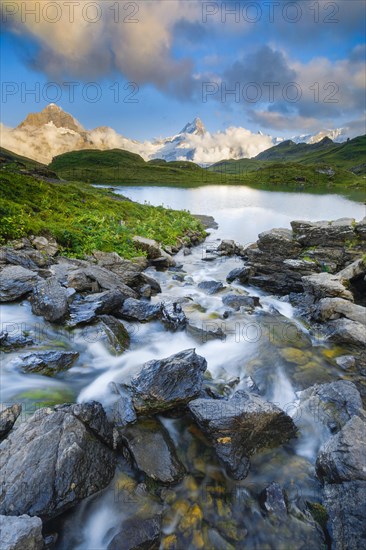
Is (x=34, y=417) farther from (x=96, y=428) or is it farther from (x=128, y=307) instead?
(x=128, y=307)

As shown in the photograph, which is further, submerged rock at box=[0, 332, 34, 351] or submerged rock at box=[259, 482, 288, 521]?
submerged rock at box=[0, 332, 34, 351]

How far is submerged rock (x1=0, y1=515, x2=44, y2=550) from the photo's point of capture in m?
3.61

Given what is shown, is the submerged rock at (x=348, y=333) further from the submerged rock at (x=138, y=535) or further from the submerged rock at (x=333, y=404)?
the submerged rock at (x=138, y=535)

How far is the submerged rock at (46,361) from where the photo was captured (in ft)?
24.7

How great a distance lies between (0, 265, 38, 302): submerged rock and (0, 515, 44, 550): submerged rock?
25.2ft

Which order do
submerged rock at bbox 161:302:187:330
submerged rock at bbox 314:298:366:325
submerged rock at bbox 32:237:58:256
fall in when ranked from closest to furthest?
submerged rock at bbox 161:302:187:330
submerged rock at bbox 314:298:366:325
submerged rock at bbox 32:237:58:256

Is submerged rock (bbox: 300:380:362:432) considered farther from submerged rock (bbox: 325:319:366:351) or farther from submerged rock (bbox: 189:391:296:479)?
submerged rock (bbox: 325:319:366:351)

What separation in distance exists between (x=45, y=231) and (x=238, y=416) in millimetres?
14915

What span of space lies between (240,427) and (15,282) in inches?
356

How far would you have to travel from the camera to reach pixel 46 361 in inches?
307

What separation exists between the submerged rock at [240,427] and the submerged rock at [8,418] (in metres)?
3.49

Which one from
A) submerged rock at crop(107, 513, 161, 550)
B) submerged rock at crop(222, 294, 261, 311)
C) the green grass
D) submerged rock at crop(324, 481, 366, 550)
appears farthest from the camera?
the green grass

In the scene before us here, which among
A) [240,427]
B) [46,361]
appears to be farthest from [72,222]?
[240,427]

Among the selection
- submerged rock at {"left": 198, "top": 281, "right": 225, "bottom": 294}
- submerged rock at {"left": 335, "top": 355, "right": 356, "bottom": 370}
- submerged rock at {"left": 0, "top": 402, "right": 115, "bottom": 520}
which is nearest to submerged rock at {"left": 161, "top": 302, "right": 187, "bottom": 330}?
submerged rock at {"left": 198, "top": 281, "right": 225, "bottom": 294}
